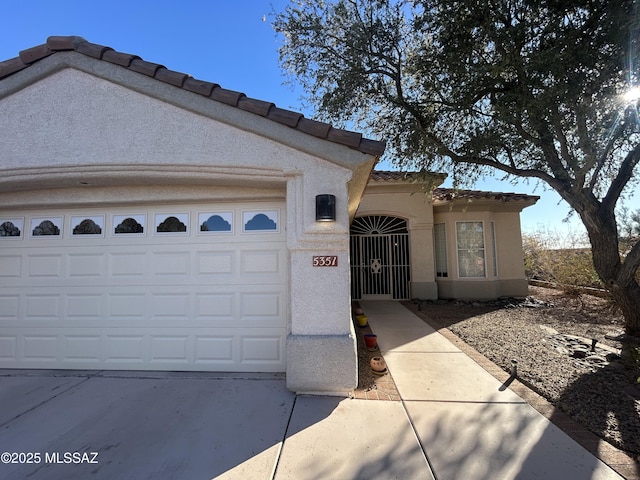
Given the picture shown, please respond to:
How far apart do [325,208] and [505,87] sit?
16.5ft

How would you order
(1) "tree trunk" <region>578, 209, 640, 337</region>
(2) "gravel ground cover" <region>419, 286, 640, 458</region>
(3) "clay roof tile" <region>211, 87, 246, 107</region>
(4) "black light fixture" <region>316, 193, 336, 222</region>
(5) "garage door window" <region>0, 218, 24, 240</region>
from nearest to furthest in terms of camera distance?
1. (2) "gravel ground cover" <region>419, 286, 640, 458</region>
2. (4) "black light fixture" <region>316, 193, 336, 222</region>
3. (3) "clay roof tile" <region>211, 87, 246, 107</region>
4. (5) "garage door window" <region>0, 218, 24, 240</region>
5. (1) "tree trunk" <region>578, 209, 640, 337</region>

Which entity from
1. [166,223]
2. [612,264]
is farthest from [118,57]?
[612,264]

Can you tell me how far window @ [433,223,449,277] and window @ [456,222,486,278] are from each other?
51cm

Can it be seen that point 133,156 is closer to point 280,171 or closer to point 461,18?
point 280,171

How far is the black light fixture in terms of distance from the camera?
4.18 metres

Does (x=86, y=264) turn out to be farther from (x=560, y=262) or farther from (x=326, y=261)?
(x=560, y=262)

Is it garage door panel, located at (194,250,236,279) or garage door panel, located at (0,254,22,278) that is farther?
garage door panel, located at (0,254,22,278)

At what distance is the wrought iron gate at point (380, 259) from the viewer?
Answer: 12.4m

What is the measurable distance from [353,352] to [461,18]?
688 cm

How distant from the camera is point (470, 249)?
39.5 ft

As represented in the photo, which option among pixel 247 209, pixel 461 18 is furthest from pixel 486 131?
pixel 247 209

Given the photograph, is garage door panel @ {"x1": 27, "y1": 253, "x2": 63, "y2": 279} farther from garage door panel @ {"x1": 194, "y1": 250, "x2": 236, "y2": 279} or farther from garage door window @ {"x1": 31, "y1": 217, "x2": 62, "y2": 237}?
garage door panel @ {"x1": 194, "y1": 250, "x2": 236, "y2": 279}

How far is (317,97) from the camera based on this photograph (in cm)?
791

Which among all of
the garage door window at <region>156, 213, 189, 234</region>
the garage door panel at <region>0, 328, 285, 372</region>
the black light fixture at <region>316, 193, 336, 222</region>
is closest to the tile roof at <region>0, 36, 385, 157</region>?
the black light fixture at <region>316, 193, 336, 222</region>
